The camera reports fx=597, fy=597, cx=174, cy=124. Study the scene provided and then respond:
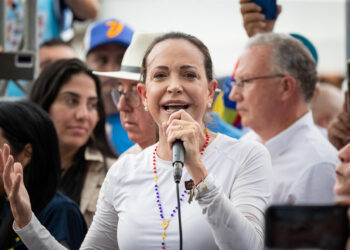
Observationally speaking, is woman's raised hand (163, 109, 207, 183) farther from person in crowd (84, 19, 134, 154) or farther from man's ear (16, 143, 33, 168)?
person in crowd (84, 19, 134, 154)

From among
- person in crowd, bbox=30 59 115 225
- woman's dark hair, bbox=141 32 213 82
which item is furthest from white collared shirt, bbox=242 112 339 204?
person in crowd, bbox=30 59 115 225

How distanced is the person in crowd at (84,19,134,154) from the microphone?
237 centimetres

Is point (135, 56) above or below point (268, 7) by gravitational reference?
below

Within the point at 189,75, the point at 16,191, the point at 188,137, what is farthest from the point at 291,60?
the point at 16,191

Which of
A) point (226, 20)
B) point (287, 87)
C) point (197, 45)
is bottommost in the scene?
point (226, 20)

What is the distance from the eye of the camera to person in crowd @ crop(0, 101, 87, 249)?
269 centimetres

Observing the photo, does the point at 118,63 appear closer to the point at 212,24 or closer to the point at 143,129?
the point at 143,129

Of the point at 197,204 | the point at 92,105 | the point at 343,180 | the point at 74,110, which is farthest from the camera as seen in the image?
the point at 92,105

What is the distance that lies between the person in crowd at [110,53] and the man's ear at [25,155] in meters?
1.33

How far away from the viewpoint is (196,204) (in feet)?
6.73

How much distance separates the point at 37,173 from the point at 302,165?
128cm

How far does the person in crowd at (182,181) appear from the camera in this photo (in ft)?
6.12

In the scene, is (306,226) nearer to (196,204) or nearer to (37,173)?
(196,204)

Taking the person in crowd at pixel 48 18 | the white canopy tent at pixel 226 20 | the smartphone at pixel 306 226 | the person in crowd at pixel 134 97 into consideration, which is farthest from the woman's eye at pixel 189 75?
the white canopy tent at pixel 226 20
